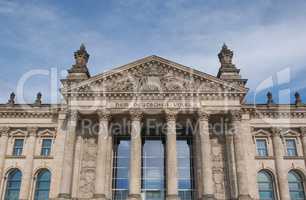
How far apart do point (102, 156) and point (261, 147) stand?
1615cm

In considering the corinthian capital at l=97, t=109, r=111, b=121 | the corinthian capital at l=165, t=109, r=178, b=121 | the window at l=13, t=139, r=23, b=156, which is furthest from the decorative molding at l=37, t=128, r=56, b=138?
the corinthian capital at l=165, t=109, r=178, b=121

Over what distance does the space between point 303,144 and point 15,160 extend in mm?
28498

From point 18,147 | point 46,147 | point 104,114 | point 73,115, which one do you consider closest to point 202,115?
point 104,114

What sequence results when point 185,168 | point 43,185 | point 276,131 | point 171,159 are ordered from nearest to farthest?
point 171,159
point 185,168
point 43,185
point 276,131

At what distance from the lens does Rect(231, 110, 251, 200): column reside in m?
32.7

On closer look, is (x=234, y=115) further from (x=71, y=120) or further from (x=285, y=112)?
(x=71, y=120)

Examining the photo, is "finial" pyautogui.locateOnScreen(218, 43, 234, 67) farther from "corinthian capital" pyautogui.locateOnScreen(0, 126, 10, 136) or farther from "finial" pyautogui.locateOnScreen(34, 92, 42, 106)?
"corinthian capital" pyautogui.locateOnScreen(0, 126, 10, 136)

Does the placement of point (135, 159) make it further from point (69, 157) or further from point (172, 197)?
point (69, 157)

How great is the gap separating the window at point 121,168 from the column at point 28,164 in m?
8.29

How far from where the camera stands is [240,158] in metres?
34.0

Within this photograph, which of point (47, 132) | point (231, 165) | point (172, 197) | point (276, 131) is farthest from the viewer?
point (47, 132)

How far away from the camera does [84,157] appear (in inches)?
1430

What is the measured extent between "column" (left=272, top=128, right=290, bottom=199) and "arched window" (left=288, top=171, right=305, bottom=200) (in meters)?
0.97

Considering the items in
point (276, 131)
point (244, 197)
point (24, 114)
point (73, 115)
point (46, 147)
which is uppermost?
point (24, 114)
